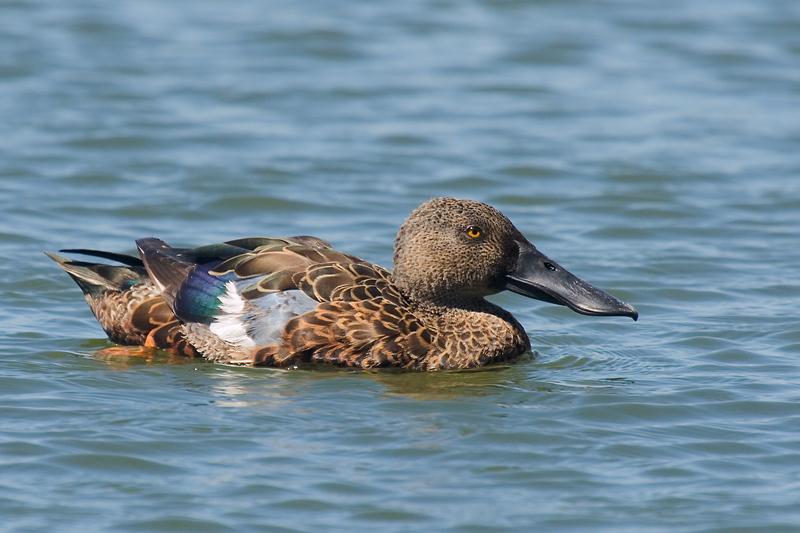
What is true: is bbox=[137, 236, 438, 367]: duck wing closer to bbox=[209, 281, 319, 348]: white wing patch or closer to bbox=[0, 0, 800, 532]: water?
bbox=[209, 281, 319, 348]: white wing patch

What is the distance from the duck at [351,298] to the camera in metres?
9.84

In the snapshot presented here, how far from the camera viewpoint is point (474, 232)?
1019 cm

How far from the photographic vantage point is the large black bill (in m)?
10.3

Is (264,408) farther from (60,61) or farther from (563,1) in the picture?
(563,1)

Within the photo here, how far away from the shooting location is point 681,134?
17.5 m

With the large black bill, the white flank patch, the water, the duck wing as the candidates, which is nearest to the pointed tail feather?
the duck wing

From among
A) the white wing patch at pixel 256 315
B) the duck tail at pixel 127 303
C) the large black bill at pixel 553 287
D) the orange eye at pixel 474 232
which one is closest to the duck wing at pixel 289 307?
the white wing patch at pixel 256 315

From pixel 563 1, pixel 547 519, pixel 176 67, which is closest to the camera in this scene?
pixel 547 519

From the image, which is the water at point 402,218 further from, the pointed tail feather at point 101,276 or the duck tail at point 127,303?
the pointed tail feather at point 101,276

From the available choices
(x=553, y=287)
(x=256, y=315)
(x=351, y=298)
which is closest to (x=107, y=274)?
(x=256, y=315)

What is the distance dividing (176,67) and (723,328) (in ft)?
33.8

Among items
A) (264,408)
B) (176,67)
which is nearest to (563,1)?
(176,67)

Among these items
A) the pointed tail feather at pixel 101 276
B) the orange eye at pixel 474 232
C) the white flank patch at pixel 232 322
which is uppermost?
the orange eye at pixel 474 232

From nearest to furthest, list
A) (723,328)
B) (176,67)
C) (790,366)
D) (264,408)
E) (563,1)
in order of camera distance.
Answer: (264,408)
(790,366)
(723,328)
(176,67)
(563,1)
